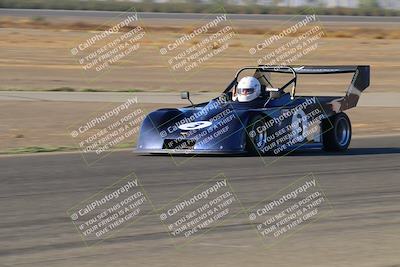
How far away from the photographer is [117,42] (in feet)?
159

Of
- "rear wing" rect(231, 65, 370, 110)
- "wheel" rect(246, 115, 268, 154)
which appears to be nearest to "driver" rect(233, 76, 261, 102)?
"rear wing" rect(231, 65, 370, 110)

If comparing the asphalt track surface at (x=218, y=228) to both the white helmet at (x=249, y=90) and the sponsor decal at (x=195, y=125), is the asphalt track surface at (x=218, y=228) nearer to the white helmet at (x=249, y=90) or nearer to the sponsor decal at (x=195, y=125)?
the sponsor decal at (x=195, y=125)

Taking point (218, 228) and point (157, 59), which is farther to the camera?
point (157, 59)

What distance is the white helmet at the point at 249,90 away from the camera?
58.0 ft

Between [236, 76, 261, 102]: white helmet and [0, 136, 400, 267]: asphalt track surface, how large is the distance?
3.86 ft

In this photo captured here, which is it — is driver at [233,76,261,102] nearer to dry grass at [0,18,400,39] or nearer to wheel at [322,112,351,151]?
wheel at [322,112,351,151]

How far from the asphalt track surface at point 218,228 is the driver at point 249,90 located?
1177mm

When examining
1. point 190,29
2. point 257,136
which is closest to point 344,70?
point 257,136

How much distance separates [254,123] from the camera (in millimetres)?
16859

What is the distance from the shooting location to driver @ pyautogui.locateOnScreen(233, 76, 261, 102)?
17.7 meters

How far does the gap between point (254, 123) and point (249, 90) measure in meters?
0.98

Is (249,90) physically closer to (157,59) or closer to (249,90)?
(249,90)

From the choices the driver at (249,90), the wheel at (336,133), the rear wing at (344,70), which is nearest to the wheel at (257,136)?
the driver at (249,90)

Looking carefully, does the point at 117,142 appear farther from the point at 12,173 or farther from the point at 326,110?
the point at 12,173
